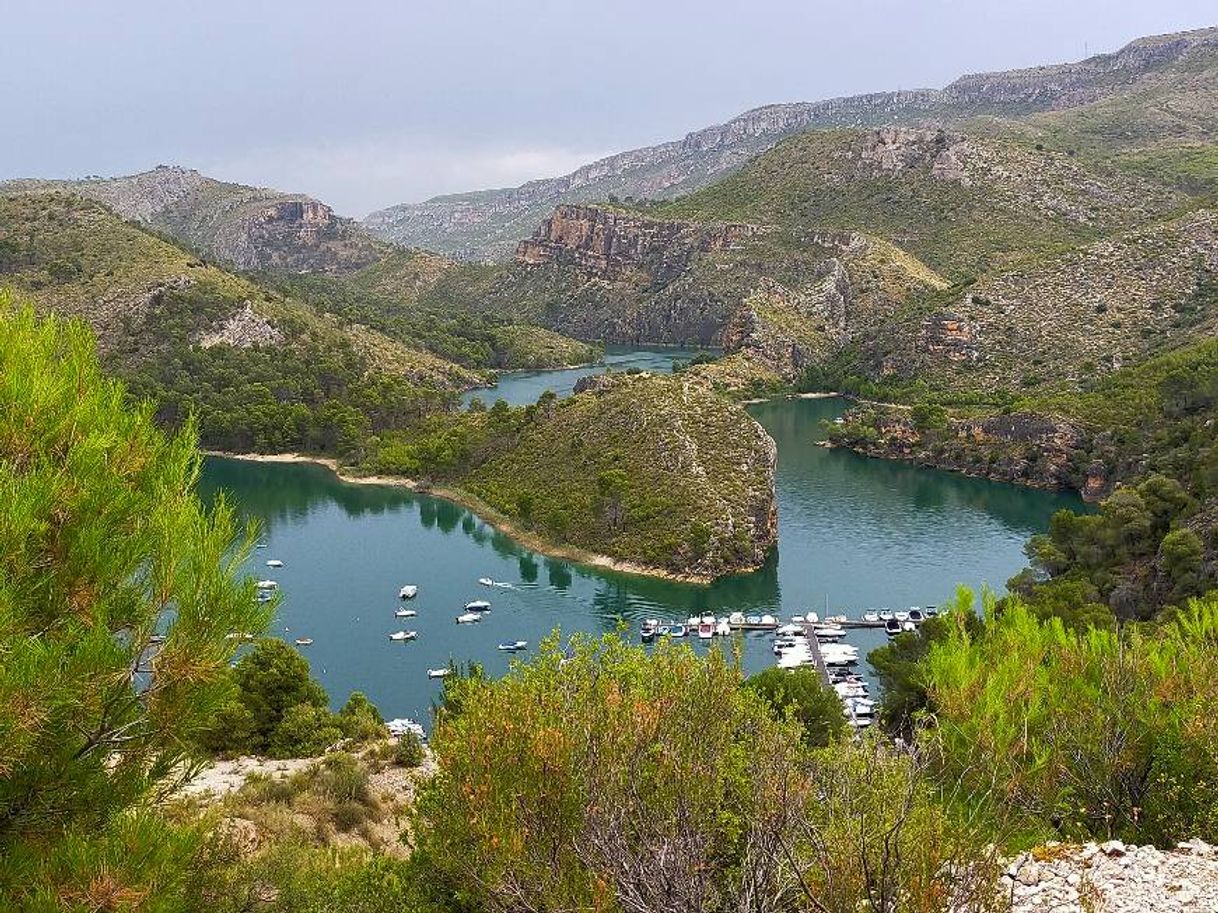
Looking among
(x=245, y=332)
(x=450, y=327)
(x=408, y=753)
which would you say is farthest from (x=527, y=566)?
(x=450, y=327)

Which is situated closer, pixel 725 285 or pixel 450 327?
pixel 450 327

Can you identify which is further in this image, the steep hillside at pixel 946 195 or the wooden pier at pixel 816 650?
the steep hillside at pixel 946 195

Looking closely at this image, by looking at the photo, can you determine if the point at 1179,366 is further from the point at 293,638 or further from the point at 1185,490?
the point at 293,638

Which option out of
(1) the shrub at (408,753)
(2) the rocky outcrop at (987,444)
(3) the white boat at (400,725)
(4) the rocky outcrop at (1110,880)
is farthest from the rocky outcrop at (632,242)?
(4) the rocky outcrop at (1110,880)

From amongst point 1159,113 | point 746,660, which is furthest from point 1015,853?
point 1159,113

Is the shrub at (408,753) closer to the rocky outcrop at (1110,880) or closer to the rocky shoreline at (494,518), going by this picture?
the rocky outcrop at (1110,880)

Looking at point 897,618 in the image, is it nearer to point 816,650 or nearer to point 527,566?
point 816,650

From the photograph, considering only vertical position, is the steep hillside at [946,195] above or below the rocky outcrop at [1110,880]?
above
